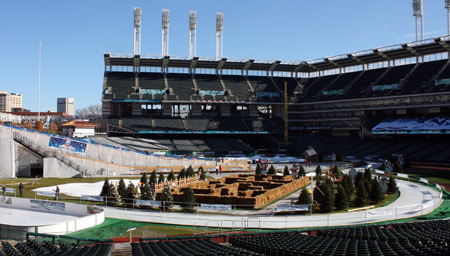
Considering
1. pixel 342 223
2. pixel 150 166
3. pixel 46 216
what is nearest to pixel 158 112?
pixel 150 166

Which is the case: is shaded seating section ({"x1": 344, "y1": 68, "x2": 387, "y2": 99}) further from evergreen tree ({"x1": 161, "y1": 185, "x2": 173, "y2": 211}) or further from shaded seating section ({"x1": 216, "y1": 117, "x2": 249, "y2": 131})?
evergreen tree ({"x1": 161, "y1": 185, "x2": 173, "y2": 211})

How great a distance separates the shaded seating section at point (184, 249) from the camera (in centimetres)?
1688

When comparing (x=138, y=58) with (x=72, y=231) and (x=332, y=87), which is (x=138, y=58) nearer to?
(x=332, y=87)

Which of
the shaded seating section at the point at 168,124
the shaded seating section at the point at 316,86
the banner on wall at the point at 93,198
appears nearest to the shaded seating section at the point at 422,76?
the shaded seating section at the point at 316,86

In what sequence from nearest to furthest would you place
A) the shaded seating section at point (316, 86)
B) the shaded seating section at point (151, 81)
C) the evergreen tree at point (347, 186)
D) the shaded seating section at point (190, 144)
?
the evergreen tree at point (347, 186) < the shaded seating section at point (190, 144) < the shaded seating section at point (151, 81) < the shaded seating section at point (316, 86)

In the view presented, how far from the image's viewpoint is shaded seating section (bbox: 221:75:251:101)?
100m

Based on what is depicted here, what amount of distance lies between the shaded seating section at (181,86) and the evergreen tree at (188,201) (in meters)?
63.7

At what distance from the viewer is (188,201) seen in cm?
3225

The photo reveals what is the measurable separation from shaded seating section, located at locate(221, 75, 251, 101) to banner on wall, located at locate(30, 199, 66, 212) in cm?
7111

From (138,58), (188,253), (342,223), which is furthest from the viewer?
(138,58)

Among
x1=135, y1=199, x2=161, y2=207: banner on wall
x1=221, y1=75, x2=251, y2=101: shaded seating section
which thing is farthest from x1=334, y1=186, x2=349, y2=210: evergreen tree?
x1=221, y1=75, x2=251, y2=101: shaded seating section

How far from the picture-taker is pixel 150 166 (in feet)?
199

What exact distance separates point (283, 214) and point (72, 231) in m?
15.6

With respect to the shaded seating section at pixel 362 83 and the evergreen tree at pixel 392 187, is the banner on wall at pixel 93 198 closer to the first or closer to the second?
the evergreen tree at pixel 392 187
